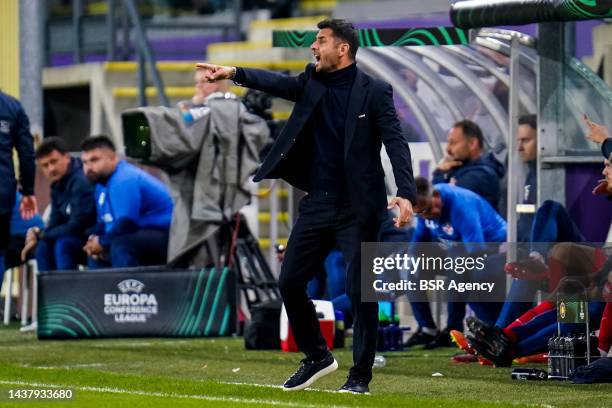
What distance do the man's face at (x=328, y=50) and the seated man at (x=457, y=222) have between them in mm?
3480

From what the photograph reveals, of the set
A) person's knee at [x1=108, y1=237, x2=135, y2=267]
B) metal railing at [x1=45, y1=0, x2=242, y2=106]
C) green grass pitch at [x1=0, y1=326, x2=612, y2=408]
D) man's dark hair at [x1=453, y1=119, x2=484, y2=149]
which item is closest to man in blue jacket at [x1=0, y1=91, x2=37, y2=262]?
green grass pitch at [x1=0, y1=326, x2=612, y2=408]

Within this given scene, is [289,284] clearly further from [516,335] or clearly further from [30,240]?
[30,240]

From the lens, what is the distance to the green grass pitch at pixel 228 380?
9414mm

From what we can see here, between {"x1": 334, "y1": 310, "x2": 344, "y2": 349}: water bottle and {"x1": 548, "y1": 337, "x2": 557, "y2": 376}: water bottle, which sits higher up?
{"x1": 548, "y1": 337, "x2": 557, "y2": 376}: water bottle

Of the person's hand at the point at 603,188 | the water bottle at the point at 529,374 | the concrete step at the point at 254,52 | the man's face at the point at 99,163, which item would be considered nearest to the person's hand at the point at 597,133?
the person's hand at the point at 603,188

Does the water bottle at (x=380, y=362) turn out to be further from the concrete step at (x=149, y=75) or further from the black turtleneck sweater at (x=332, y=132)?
the concrete step at (x=149, y=75)

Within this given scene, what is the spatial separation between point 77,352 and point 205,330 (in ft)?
6.26

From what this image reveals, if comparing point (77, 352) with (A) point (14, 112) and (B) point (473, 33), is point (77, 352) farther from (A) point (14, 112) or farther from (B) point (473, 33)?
(B) point (473, 33)

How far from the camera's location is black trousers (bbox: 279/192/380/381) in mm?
9703

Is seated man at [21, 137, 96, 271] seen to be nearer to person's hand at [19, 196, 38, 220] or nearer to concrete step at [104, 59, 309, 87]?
person's hand at [19, 196, 38, 220]

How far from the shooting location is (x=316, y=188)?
32.3ft

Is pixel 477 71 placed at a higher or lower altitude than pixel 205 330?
higher

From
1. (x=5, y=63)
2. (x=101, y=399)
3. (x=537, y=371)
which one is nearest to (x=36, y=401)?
(x=101, y=399)

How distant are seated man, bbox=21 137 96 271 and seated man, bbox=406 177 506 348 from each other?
12.2ft
